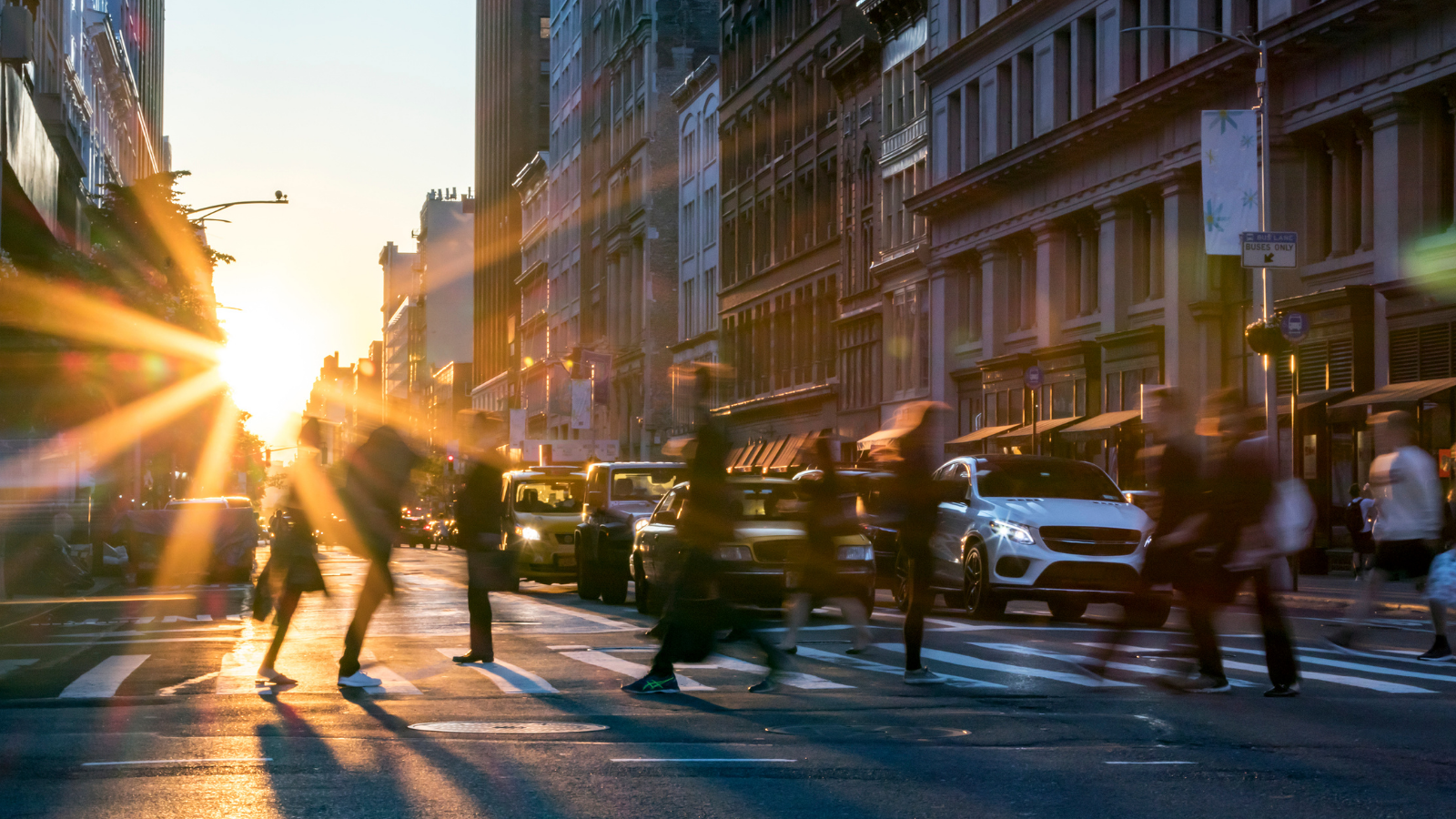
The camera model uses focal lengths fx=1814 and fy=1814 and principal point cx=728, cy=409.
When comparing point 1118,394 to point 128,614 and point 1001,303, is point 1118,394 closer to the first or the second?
point 1001,303

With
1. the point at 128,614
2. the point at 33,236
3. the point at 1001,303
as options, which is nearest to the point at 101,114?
the point at 33,236

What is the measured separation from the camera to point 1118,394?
42562 mm

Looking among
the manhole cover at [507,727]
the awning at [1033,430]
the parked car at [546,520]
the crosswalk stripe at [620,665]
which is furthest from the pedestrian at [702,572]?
the awning at [1033,430]

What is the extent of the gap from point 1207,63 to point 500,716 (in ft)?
97.0

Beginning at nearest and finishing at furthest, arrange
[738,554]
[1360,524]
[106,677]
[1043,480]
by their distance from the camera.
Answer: [106,677], [738,554], [1043,480], [1360,524]

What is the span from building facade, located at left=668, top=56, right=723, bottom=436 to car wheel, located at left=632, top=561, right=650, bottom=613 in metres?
55.8

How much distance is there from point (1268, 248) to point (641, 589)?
13.9 meters

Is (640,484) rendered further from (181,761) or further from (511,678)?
(181,761)

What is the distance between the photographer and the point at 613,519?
24125 millimetres

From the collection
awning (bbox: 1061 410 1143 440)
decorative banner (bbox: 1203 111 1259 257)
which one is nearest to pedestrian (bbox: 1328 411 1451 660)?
decorative banner (bbox: 1203 111 1259 257)

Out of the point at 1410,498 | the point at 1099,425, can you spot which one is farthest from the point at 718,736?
the point at 1099,425

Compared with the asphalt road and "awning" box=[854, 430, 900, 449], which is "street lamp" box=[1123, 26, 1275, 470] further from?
"awning" box=[854, 430, 900, 449]

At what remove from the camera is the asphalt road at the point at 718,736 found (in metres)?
7.67

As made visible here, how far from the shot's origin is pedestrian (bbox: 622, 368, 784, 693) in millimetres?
11531
